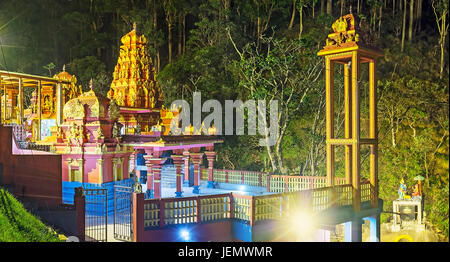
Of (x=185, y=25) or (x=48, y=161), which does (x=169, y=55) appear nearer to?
(x=185, y=25)

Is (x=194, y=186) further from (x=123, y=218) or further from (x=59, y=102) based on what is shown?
(x=59, y=102)

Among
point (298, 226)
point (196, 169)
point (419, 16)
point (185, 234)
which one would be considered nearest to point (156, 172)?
point (196, 169)

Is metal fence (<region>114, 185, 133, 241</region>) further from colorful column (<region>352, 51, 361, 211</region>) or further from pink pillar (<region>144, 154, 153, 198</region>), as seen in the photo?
colorful column (<region>352, 51, 361, 211</region>)

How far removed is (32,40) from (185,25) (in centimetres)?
1112

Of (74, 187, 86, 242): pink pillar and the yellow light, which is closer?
(74, 187, 86, 242): pink pillar

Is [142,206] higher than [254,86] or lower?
lower

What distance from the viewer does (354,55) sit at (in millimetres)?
9781


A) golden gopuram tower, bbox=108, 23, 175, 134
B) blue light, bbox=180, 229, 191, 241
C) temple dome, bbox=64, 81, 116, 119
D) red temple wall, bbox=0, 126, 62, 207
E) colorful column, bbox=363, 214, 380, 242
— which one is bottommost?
colorful column, bbox=363, 214, 380, 242

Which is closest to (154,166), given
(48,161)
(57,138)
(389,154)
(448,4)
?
(57,138)

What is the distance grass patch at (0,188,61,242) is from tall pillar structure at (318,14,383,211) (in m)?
6.37

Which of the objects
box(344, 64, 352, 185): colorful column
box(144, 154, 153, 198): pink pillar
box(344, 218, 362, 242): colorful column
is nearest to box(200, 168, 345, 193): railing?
box(344, 64, 352, 185): colorful column

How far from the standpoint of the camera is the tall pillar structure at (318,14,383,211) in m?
9.77

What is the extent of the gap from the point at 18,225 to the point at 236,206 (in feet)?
13.9

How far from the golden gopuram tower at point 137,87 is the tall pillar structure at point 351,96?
8.55 m
